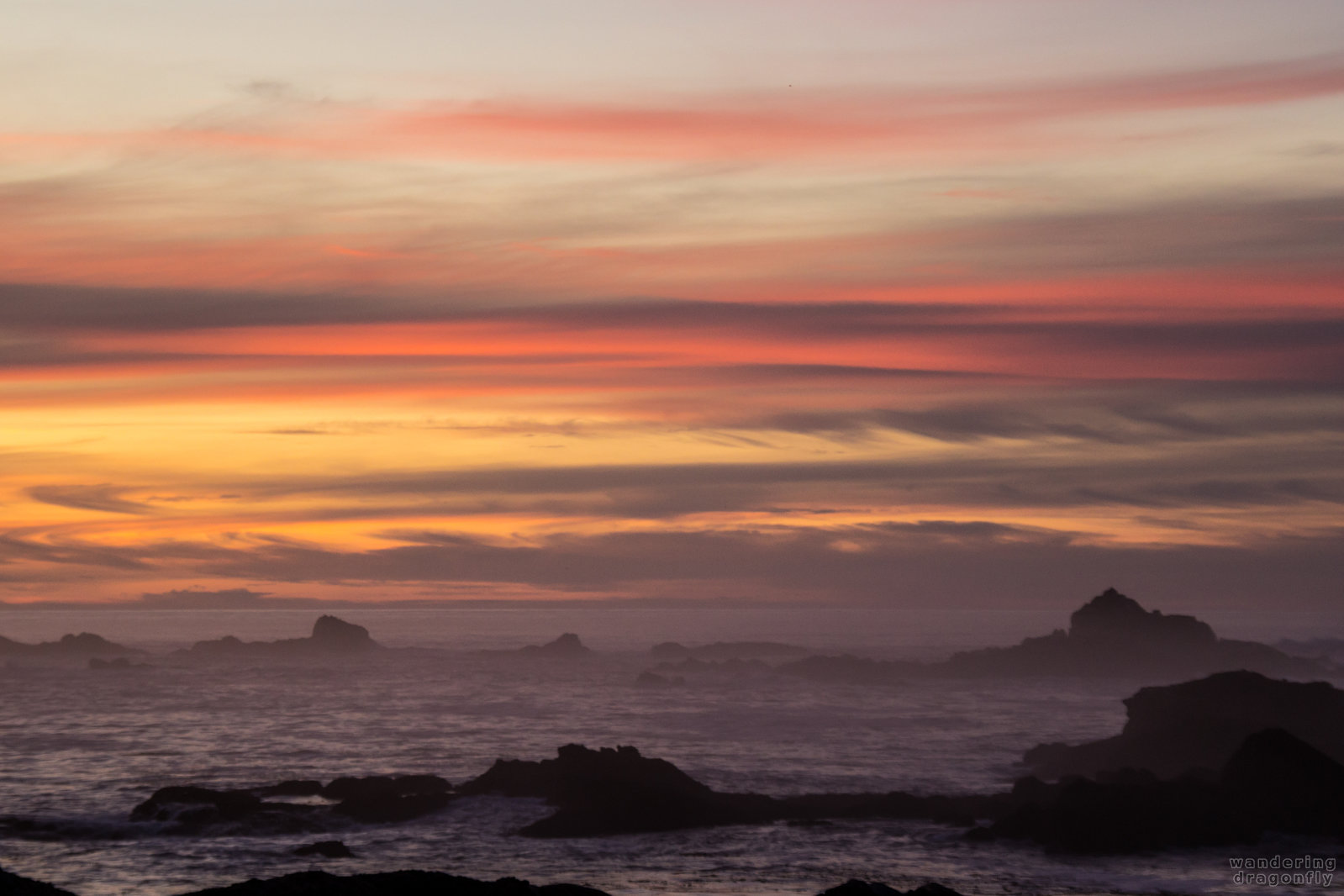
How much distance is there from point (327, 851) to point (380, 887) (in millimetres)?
16381

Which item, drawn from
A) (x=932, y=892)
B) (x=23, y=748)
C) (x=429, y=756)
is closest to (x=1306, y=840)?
(x=932, y=892)

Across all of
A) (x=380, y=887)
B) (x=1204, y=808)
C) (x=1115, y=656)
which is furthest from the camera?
(x=1115, y=656)

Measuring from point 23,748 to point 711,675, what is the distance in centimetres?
8847

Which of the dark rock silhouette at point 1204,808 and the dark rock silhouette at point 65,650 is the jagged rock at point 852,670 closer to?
the dark rock silhouette at point 1204,808

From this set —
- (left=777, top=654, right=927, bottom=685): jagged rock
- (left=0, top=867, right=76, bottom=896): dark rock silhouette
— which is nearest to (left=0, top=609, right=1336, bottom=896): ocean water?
(left=777, top=654, right=927, bottom=685): jagged rock

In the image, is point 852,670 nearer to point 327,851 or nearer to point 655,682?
point 655,682

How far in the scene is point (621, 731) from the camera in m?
95.8

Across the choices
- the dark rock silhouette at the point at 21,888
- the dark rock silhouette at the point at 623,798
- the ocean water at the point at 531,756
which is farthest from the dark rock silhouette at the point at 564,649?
the dark rock silhouette at the point at 21,888

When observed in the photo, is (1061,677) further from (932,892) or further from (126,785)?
(932,892)

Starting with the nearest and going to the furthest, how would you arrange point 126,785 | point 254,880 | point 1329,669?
point 254,880 → point 126,785 → point 1329,669

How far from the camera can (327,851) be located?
44.9 metres

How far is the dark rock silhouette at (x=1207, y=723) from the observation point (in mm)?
60344

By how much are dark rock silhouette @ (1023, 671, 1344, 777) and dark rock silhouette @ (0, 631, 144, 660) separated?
16806 centimetres

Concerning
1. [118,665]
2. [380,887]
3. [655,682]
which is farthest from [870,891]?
[118,665]
